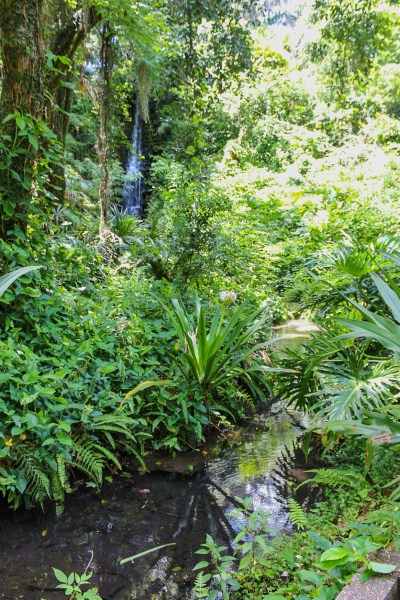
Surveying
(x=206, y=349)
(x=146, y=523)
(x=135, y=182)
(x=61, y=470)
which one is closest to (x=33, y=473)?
(x=61, y=470)


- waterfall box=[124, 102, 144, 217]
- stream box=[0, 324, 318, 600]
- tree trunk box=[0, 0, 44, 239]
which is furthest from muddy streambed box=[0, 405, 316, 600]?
waterfall box=[124, 102, 144, 217]

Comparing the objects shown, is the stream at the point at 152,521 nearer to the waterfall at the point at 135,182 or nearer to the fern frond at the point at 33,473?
the fern frond at the point at 33,473

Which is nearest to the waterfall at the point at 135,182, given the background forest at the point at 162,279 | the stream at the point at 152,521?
the background forest at the point at 162,279

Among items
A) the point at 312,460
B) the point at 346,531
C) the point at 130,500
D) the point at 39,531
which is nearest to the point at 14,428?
the point at 39,531

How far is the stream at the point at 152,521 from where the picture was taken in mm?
1966

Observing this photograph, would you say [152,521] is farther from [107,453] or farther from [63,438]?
→ [63,438]

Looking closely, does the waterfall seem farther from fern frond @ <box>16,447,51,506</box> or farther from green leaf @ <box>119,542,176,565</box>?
green leaf @ <box>119,542,176,565</box>

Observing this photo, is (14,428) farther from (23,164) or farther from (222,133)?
(222,133)

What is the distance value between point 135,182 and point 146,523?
11.3 meters

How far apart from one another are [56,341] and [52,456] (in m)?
0.83

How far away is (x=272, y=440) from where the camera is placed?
3332 millimetres

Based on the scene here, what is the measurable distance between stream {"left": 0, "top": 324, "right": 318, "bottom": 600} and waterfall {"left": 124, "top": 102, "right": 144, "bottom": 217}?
364 inches

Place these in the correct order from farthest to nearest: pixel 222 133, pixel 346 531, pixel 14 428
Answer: pixel 222 133 → pixel 14 428 → pixel 346 531

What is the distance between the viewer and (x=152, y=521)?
241 centimetres
